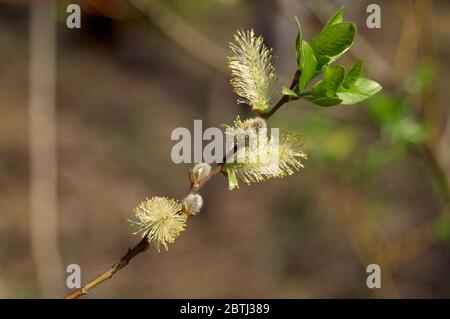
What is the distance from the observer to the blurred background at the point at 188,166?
1727mm

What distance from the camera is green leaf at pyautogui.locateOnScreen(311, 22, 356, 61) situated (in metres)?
0.62

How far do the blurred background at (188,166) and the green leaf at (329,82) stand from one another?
850mm

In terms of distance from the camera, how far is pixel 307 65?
2.04 ft

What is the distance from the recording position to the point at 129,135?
383 centimetres

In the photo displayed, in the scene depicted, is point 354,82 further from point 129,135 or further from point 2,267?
point 129,135

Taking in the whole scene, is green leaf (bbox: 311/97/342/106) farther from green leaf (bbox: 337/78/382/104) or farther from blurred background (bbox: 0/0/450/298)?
blurred background (bbox: 0/0/450/298)

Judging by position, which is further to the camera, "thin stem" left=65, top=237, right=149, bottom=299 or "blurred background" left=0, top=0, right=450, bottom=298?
"blurred background" left=0, top=0, right=450, bottom=298

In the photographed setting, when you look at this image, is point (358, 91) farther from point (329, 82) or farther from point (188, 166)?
point (188, 166)

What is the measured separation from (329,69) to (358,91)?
0.05 metres

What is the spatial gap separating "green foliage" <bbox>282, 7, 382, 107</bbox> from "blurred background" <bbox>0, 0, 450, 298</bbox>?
0.83 metres

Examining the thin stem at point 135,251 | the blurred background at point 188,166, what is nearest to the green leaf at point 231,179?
the thin stem at point 135,251

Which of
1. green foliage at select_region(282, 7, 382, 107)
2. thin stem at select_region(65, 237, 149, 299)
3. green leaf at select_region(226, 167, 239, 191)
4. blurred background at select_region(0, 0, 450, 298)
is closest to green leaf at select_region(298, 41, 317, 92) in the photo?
green foliage at select_region(282, 7, 382, 107)

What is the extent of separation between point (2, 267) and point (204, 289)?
40.9 inches

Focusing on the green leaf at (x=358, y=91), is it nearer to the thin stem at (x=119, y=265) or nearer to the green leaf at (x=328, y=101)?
the green leaf at (x=328, y=101)
